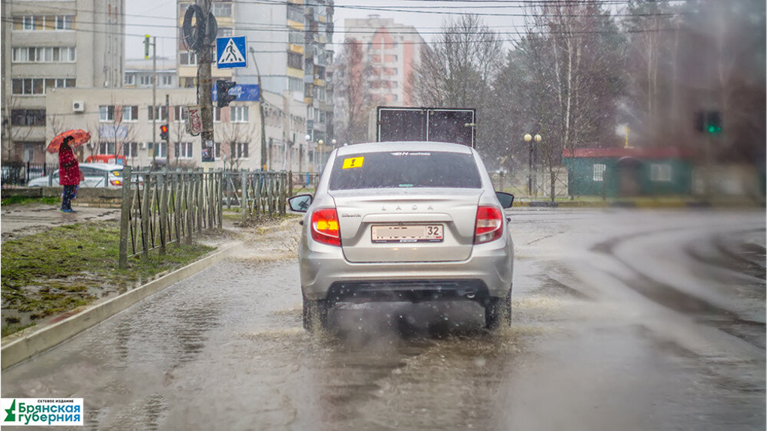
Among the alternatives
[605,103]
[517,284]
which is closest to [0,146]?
[517,284]

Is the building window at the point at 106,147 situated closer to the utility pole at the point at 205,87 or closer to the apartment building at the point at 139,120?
the apartment building at the point at 139,120

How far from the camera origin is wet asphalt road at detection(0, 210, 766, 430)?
2631 mm

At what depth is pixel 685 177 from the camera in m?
1.91

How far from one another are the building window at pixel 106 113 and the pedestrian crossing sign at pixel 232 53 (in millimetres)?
57290

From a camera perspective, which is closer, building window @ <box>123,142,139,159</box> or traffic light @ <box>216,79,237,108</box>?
traffic light @ <box>216,79,237,108</box>

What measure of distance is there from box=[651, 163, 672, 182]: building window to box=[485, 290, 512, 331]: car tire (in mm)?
4519

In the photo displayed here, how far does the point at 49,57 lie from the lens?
80.4 meters

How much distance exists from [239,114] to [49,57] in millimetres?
21075

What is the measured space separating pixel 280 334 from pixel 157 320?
5.18 ft

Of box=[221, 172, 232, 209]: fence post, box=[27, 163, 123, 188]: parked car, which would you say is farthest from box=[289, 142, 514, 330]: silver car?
box=[27, 163, 123, 188]: parked car

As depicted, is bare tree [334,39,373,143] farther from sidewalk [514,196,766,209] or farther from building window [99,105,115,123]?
sidewalk [514,196,766,209]

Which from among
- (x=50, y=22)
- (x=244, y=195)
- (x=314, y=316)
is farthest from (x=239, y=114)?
(x=314, y=316)

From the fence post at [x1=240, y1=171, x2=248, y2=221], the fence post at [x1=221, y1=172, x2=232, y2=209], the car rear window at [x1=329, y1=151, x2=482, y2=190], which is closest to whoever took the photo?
the car rear window at [x1=329, y1=151, x2=482, y2=190]

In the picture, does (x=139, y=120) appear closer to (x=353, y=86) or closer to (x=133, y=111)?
(x=133, y=111)
